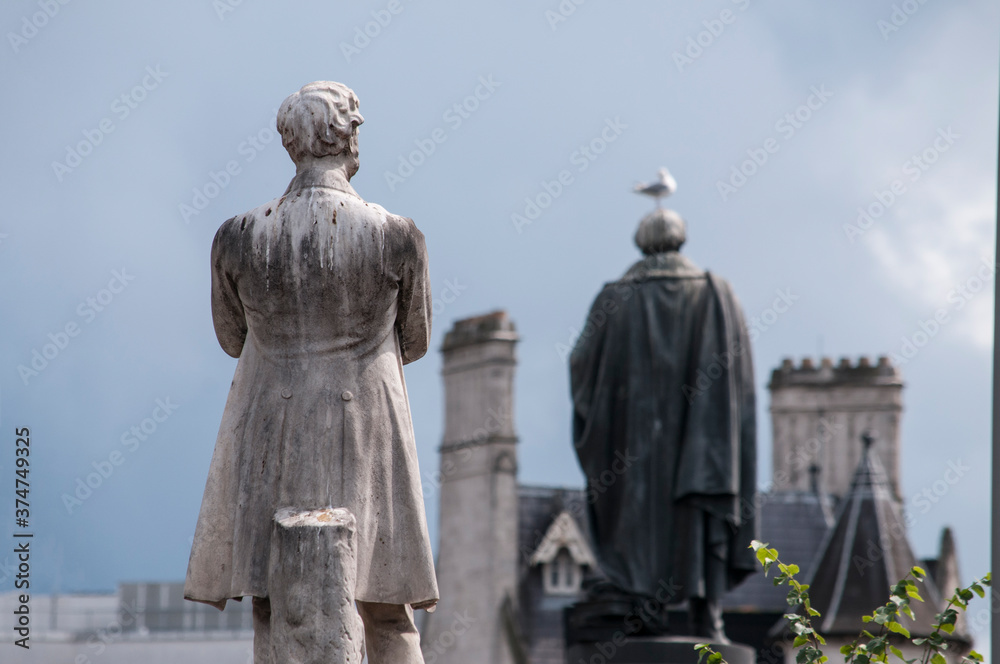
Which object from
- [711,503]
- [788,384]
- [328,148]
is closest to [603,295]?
[711,503]

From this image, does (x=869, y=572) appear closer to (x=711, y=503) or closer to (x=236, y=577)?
(x=711, y=503)

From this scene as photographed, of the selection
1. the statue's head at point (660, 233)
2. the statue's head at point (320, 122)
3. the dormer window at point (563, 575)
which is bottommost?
the dormer window at point (563, 575)

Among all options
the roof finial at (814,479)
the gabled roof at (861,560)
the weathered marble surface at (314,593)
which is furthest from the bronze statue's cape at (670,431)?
the roof finial at (814,479)

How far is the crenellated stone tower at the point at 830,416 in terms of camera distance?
3844 centimetres

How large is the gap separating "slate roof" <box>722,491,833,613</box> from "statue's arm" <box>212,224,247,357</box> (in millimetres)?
24920

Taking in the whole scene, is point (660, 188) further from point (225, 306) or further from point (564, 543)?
point (564, 543)

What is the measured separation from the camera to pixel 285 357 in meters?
6.68

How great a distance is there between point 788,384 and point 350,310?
32.4 m

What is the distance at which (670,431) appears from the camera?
1343cm

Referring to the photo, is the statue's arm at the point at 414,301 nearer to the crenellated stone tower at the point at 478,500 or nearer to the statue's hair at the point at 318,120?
the statue's hair at the point at 318,120

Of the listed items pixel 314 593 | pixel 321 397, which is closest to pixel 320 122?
pixel 321 397

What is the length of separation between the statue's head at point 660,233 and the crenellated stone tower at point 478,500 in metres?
20.8

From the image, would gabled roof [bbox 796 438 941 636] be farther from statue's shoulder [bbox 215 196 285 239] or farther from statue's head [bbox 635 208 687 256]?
statue's shoulder [bbox 215 196 285 239]

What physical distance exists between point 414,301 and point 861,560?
17360 mm
